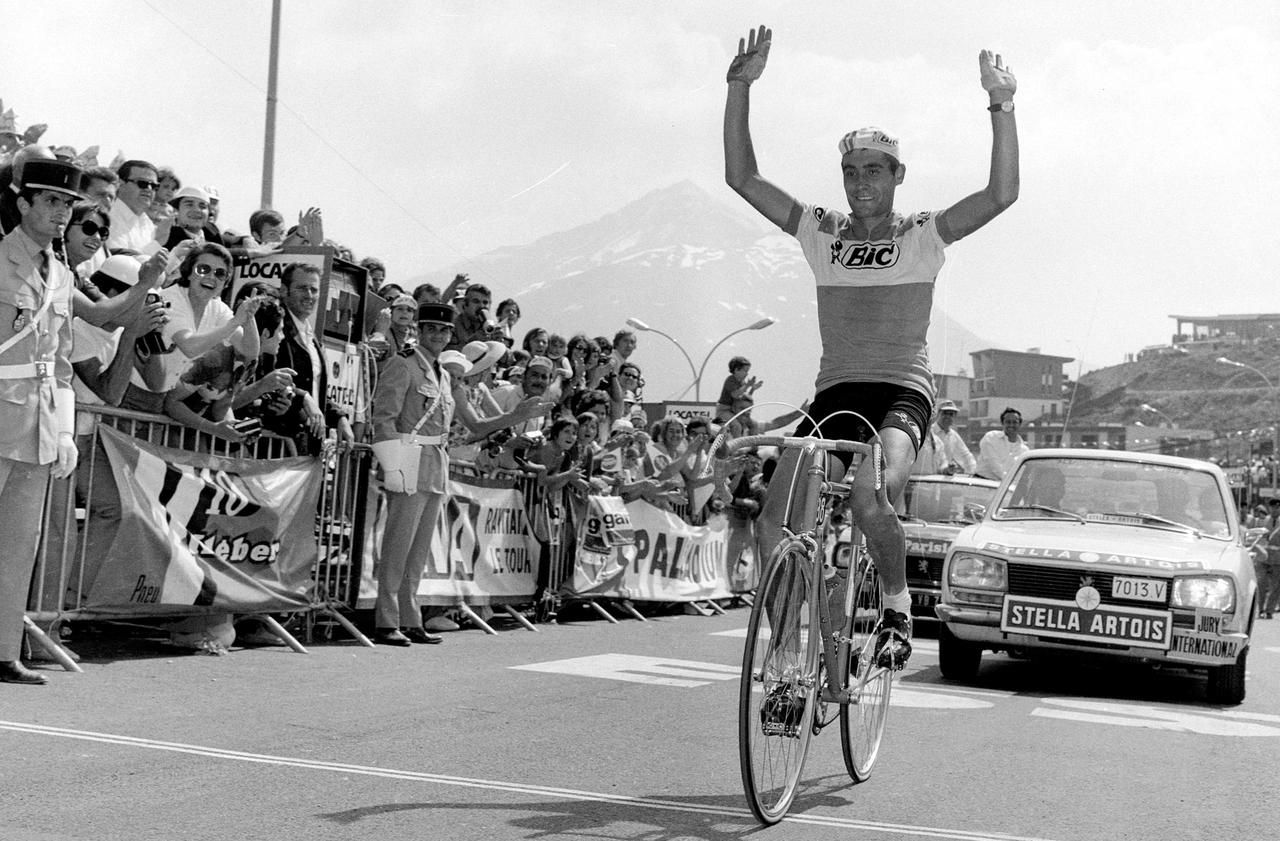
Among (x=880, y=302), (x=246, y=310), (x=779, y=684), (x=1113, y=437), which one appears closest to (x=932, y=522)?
(x=246, y=310)

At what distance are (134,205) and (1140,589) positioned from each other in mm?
7555

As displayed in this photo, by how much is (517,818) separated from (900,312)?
2635 millimetres

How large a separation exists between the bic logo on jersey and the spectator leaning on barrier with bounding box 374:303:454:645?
5318mm

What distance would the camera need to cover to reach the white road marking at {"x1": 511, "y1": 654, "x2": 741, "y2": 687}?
31.6 ft

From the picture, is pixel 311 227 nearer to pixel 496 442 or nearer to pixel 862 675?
pixel 496 442

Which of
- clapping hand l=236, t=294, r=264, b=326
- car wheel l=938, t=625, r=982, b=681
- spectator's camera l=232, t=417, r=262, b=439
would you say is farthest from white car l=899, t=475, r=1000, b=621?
clapping hand l=236, t=294, r=264, b=326

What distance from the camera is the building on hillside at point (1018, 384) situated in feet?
492

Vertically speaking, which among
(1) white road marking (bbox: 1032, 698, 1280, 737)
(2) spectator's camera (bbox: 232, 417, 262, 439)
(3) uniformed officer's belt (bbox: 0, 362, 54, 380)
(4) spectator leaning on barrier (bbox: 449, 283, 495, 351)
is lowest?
(1) white road marking (bbox: 1032, 698, 1280, 737)

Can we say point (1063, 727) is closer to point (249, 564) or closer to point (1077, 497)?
point (1077, 497)

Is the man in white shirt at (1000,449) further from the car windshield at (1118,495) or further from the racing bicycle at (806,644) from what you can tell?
the racing bicycle at (806,644)

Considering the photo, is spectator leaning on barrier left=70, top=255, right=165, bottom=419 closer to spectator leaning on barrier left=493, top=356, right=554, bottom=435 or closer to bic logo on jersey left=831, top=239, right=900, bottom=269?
bic logo on jersey left=831, top=239, right=900, bottom=269

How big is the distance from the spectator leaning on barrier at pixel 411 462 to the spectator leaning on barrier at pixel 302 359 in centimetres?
49

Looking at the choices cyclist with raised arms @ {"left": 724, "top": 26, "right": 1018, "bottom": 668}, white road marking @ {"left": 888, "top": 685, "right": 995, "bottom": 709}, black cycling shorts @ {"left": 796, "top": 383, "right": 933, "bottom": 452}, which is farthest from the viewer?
white road marking @ {"left": 888, "top": 685, "right": 995, "bottom": 709}

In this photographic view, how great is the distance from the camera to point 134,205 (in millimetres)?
11156
